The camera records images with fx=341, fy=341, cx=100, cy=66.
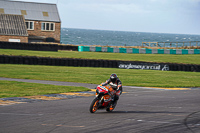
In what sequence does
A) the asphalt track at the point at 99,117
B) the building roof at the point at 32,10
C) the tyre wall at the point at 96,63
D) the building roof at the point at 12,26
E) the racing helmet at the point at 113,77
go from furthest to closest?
1. the building roof at the point at 32,10
2. the building roof at the point at 12,26
3. the tyre wall at the point at 96,63
4. the racing helmet at the point at 113,77
5. the asphalt track at the point at 99,117

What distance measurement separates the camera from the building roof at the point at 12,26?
2338 inches

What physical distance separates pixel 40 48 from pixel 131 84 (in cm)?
2704

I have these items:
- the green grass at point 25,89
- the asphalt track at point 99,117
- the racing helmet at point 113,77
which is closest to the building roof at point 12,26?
the green grass at point 25,89

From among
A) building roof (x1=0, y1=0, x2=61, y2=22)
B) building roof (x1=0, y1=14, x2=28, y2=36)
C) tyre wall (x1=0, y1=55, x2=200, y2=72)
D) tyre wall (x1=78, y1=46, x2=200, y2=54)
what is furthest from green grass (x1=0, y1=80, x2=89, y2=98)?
building roof (x1=0, y1=0, x2=61, y2=22)

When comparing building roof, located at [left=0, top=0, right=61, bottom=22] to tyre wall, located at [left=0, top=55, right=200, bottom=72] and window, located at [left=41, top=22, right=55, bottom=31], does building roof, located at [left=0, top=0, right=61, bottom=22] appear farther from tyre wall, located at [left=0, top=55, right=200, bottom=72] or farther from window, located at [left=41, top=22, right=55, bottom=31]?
tyre wall, located at [left=0, top=55, right=200, bottom=72]

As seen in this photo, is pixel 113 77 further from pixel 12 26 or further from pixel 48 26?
pixel 48 26

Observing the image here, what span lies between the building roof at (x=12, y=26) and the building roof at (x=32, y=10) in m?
7.47

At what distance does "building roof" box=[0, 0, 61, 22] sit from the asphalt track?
2295 inches

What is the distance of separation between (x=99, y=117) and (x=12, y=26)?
5316 cm

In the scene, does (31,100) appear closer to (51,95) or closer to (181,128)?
(51,95)

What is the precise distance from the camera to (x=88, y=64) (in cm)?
3391

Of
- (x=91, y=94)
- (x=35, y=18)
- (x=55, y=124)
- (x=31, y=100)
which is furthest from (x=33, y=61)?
(x=35, y=18)

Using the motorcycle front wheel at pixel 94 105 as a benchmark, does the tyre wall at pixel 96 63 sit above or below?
above

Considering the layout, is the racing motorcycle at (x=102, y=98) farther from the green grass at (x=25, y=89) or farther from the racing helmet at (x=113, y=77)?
the green grass at (x=25, y=89)
